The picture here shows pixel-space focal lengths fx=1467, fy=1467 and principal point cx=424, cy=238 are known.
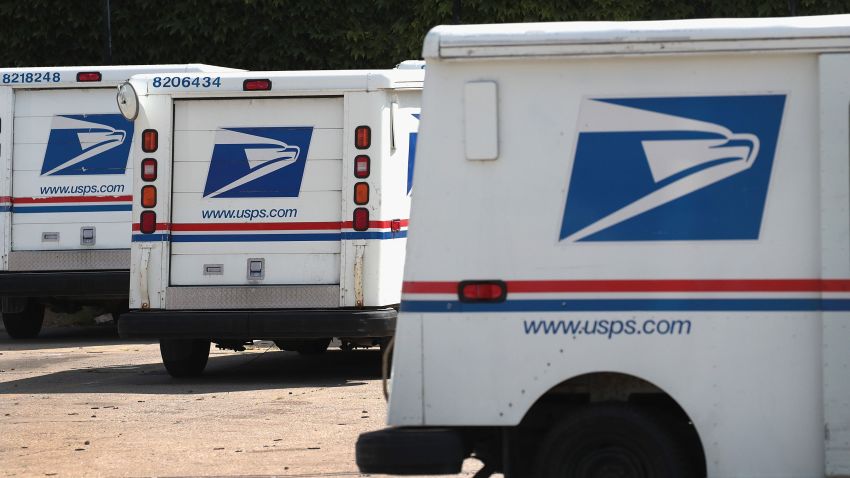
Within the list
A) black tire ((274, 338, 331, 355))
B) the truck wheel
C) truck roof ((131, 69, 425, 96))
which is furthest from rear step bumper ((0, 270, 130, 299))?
truck roof ((131, 69, 425, 96))

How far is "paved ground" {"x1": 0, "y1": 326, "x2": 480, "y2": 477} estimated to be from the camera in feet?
28.7

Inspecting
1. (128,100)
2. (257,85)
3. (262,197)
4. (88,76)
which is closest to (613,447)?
(262,197)

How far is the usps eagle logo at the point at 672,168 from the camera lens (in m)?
6.25

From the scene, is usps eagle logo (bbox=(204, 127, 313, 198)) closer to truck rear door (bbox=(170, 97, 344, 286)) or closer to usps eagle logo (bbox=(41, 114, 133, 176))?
truck rear door (bbox=(170, 97, 344, 286))

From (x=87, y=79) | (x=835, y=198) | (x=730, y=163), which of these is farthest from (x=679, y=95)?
(x=87, y=79)

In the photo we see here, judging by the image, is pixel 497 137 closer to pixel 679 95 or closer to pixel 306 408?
pixel 679 95

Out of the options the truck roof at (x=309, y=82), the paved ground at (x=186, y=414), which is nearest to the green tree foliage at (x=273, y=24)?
the paved ground at (x=186, y=414)

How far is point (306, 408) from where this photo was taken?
10.9 m

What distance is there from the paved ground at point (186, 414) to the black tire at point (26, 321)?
173 centimetres

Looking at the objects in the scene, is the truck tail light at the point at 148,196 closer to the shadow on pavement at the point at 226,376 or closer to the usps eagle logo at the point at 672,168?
the shadow on pavement at the point at 226,376

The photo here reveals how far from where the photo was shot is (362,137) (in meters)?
12.2

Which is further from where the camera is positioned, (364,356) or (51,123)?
(51,123)

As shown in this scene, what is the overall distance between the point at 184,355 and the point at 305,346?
5.61 feet

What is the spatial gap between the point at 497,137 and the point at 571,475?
1506 millimetres
